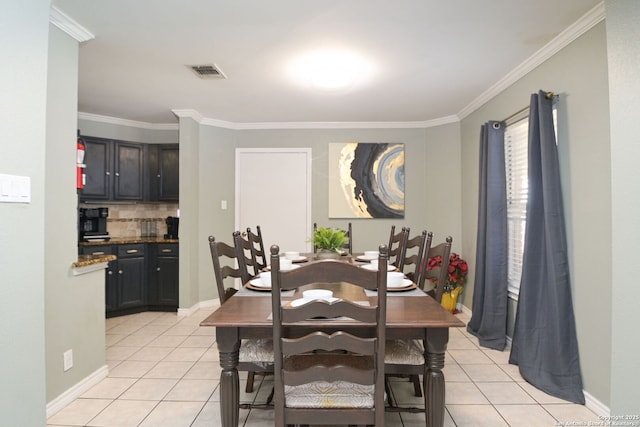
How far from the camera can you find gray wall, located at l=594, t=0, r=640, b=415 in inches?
54.3

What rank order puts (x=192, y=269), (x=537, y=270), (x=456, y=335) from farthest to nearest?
(x=192, y=269)
(x=456, y=335)
(x=537, y=270)

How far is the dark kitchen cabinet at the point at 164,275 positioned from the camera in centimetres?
434

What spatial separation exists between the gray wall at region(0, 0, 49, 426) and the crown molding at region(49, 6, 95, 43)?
2.94 ft

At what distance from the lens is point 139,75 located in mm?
3158

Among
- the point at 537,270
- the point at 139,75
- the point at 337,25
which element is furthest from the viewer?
the point at 139,75

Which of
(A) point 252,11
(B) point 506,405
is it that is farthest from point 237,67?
(B) point 506,405

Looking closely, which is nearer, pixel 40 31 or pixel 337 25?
pixel 40 31

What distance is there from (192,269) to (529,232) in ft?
11.7

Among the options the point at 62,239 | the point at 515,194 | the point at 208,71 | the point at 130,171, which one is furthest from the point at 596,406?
the point at 130,171

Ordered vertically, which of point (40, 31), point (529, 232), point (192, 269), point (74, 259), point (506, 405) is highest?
point (40, 31)

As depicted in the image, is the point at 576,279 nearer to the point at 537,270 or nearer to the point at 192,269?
the point at 537,270

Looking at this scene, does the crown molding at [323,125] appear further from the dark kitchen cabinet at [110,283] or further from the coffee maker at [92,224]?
the dark kitchen cabinet at [110,283]

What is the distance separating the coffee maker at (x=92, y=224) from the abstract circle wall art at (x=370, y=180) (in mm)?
2874

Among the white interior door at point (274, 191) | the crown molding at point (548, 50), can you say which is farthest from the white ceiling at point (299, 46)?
the white interior door at point (274, 191)
